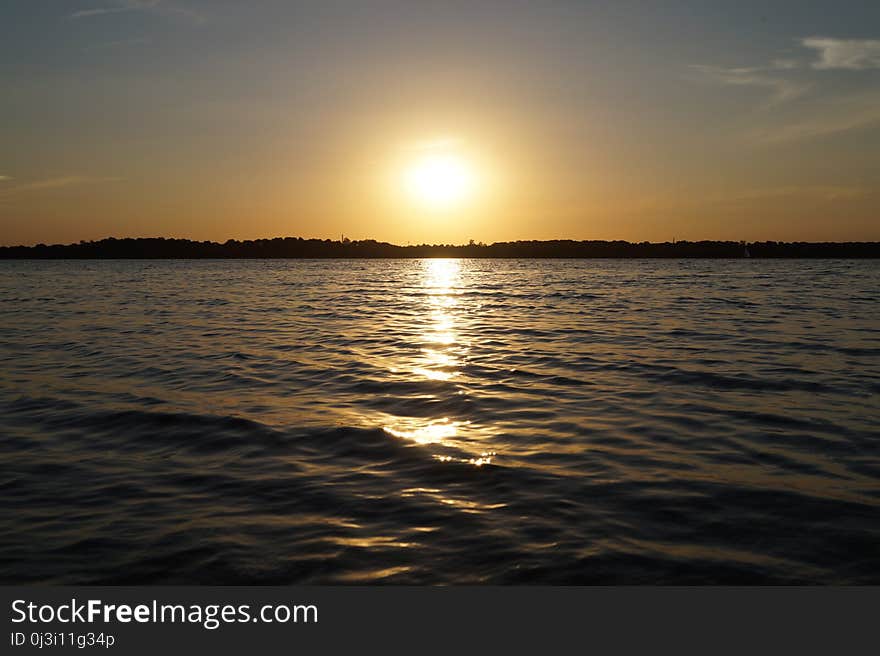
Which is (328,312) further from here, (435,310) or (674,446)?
(674,446)

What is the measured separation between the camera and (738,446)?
429 inches

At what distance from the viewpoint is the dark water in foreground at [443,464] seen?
6875 mm

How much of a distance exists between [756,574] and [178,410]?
11.4 m

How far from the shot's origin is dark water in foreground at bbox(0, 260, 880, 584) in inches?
271

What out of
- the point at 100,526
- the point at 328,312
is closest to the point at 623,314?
the point at 328,312

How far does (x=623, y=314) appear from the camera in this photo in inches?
1433

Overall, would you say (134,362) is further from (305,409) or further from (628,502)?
(628,502)

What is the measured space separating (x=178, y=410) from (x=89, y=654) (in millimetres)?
8693

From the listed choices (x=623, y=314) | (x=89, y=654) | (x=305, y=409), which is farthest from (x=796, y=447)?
(x=623, y=314)

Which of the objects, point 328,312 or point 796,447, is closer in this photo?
point 796,447

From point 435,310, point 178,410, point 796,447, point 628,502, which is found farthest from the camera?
point 435,310

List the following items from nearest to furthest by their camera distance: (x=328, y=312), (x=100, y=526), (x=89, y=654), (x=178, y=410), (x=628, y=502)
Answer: (x=89, y=654) → (x=100, y=526) → (x=628, y=502) → (x=178, y=410) → (x=328, y=312)

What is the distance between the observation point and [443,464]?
33.1 feet

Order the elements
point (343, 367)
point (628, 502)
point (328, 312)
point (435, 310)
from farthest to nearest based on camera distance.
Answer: point (435, 310) < point (328, 312) < point (343, 367) < point (628, 502)
